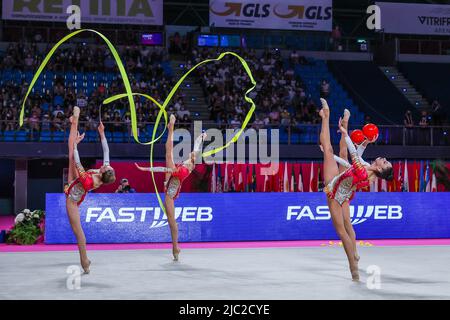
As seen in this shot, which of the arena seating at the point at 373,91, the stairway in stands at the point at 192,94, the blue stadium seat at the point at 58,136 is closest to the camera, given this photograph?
the blue stadium seat at the point at 58,136

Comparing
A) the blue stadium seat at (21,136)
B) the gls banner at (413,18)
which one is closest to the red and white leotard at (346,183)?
the blue stadium seat at (21,136)

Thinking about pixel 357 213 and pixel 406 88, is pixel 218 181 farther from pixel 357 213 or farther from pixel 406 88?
pixel 406 88

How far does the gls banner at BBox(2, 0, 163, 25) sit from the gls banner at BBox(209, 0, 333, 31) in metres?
2.69

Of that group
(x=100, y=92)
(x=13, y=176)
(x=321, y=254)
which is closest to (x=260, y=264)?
(x=321, y=254)

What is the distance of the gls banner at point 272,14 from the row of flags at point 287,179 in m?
9.92

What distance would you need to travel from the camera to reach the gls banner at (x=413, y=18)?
1238 inches

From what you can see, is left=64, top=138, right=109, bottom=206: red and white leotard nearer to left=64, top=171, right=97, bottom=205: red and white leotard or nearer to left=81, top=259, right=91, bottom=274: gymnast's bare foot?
left=64, top=171, right=97, bottom=205: red and white leotard

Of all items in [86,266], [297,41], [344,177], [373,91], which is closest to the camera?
[344,177]

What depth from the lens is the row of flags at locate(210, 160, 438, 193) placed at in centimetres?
2117

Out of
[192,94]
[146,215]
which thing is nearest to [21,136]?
[192,94]

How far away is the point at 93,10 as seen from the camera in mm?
27906

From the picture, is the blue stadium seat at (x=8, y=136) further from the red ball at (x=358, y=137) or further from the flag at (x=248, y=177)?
the red ball at (x=358, y=137)

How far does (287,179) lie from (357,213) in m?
5.09

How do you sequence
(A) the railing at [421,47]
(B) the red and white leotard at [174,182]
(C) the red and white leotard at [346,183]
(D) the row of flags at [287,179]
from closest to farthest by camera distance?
(C) the red and white leotard at [346,183] < (B) the red and white leotard at [174,182] < (D) the row of flags at [287,179] < (A) the railing at [421,47]
